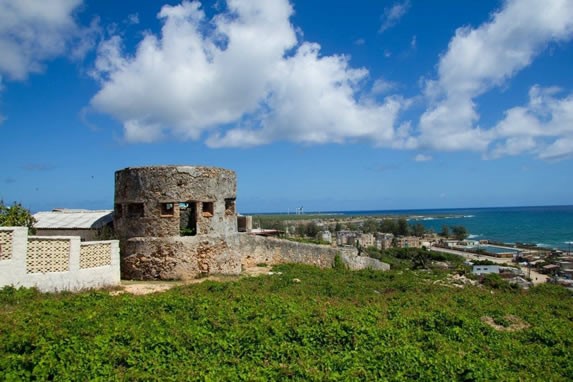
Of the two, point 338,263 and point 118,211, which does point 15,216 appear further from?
point 338,263

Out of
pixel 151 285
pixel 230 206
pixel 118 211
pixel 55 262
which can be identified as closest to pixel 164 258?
pixel 151 285

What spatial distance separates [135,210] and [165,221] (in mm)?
1225

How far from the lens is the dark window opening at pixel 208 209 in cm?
1461

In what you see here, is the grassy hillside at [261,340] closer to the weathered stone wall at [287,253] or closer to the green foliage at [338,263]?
the weathered stone wall at [287,253]

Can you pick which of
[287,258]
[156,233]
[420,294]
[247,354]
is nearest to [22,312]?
[247,354]

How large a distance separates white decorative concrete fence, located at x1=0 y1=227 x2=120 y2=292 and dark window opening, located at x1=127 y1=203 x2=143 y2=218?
1.75 meters

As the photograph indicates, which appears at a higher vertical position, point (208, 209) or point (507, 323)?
point (208, 209)

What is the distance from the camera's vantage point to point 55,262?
11047 mm

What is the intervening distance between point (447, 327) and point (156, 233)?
9.50m

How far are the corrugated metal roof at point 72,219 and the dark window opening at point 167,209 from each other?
2.81 metres

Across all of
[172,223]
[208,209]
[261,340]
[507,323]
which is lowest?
[507,323]

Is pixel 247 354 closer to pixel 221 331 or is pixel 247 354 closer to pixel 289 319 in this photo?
pixel 221 331

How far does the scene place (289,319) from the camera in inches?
325

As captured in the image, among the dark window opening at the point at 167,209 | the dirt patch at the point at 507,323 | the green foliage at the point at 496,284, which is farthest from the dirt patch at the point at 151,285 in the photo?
the green foliage at the point at 496,284
